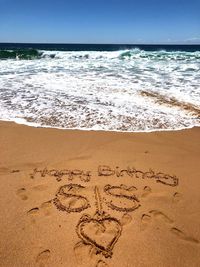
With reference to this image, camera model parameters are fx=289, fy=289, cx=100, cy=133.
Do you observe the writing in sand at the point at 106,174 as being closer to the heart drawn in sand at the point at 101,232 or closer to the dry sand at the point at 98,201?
the dry sand at the point at 98,201

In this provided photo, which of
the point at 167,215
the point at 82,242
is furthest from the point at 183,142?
the point at 82,242

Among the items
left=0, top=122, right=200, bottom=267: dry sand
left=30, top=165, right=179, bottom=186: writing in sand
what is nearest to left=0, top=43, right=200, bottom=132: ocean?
left=0, top=122, right=200, bottom=267: dry sand

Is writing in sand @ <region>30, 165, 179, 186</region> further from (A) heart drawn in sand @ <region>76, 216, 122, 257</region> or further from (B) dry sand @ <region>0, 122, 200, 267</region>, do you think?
(A) heart drawn in sand @ <region>76, 216, 122, 257</region>

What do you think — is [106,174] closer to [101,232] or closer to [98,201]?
[98,201]

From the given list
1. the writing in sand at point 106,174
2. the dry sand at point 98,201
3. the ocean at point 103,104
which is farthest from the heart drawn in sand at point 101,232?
the ocean at point 103,104

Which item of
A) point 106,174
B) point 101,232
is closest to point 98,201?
point 101,232

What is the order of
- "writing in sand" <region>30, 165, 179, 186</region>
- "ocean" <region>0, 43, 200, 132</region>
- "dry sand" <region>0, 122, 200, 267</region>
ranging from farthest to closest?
1. "ocean" <region>0, 43, 200, 132</region>
2. "writing in sand" <region>30, 165, 179, 186</region>
3. "dry sand" <region>0, 122, 200, 267</region>

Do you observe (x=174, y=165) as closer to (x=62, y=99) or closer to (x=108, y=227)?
(x=108, y=227)
